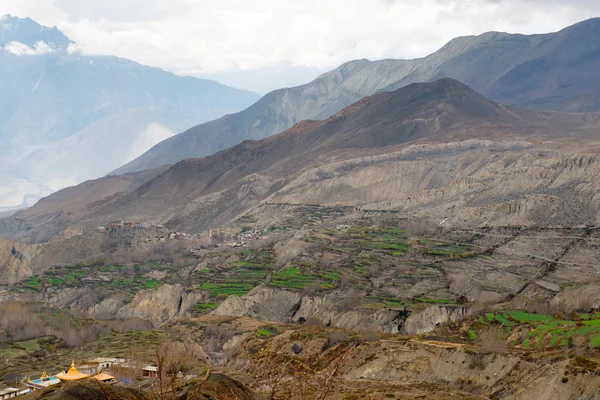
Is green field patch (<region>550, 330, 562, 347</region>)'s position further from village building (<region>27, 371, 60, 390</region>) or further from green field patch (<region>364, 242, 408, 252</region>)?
green field patch (<region>364, 242, 408, 252</region>)

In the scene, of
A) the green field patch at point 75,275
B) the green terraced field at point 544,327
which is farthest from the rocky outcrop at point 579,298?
the green field patch at point 75,275

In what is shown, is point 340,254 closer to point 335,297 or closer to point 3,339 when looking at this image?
point 335,297

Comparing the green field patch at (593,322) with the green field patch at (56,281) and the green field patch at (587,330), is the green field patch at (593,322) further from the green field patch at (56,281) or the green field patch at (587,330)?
the green field patch at (56,281)

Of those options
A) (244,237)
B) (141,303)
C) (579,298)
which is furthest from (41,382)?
(244,237)

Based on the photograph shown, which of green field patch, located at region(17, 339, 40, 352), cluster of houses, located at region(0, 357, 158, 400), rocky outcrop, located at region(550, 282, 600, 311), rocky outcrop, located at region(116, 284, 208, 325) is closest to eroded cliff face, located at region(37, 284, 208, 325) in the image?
rocky outcrop, located at region(116, 284, 208, 325)

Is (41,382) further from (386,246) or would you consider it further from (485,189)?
(485,189)

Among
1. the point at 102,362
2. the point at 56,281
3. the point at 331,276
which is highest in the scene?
the point at 102,362
